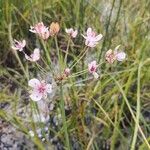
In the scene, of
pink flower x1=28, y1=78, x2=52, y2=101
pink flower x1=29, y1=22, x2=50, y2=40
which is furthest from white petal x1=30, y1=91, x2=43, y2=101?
pink flower x1=29, y1=22, x2=50, y2=40

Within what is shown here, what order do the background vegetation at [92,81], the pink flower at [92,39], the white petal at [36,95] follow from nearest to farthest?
1. the white petal at [36,95]
2. the pink flower at [92,39]
3. the background vegetation at [92,81]

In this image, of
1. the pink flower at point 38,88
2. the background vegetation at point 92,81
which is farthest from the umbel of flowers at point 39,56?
the background vegetation at point 92,81

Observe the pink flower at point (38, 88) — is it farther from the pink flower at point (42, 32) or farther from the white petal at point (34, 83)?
the pink flower at point (42, 32)

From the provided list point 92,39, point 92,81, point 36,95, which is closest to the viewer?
point 36,95

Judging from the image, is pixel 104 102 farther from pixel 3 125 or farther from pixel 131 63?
pixel 3 125

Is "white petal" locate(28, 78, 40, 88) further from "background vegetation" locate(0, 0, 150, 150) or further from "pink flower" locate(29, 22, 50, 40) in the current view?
"background vegetation" locate(0, 0, 150, 150)

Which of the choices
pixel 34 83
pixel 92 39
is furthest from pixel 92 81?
pixel 34 83

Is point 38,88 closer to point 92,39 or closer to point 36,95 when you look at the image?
point 36,95

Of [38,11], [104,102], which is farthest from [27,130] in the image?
[38,11]
